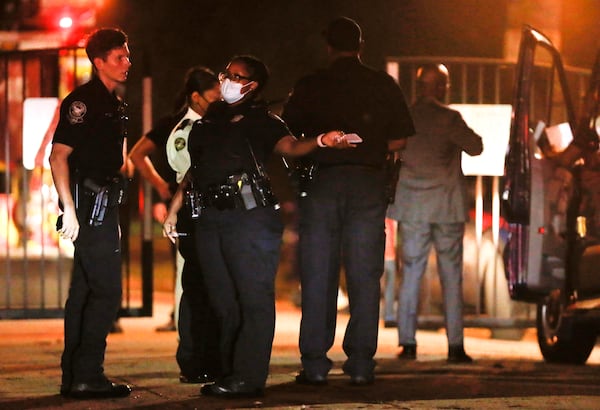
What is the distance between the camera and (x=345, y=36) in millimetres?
8406

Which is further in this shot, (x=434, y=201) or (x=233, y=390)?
(x=434, y=201)

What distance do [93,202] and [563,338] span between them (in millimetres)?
3491

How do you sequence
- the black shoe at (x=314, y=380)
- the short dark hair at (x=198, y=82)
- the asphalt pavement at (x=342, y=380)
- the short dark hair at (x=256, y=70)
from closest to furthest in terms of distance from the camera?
the asphalt pavement at (x=342, y=380), the short dark hair at (x=256, y=70), the black shoe at (x=314, y=380), the short dark hair at (x=198, y=82)

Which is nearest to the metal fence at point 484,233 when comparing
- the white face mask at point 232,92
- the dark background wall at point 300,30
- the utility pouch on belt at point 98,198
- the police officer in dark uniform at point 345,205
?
the dark background wall at point 300,30

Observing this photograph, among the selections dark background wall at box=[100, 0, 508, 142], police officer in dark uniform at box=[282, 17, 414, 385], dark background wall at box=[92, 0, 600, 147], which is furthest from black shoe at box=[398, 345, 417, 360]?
dark background wall at box=[100, 0, 508, 142]

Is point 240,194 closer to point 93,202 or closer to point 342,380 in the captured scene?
point 93,202

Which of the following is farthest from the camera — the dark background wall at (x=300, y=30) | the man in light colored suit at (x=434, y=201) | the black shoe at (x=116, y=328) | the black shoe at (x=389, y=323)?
the dark background wall at (x=300, y=30)

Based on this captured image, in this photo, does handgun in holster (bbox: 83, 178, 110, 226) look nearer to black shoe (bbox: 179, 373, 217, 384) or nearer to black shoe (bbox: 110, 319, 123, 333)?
black shoe (bbox: 179, 373, 217, 384)

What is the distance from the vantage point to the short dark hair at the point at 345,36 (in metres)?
8.41

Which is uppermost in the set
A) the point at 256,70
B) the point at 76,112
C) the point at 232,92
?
the point at 256,70

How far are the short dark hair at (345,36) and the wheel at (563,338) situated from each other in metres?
2.23

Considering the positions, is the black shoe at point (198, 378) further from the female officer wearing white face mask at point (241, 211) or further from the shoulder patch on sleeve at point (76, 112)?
the shoulder patch on sleeve at point (76, 112)

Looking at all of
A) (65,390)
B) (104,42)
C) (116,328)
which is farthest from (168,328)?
(104,42)

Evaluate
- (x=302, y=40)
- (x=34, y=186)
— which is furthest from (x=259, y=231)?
(x=302, y=40)
